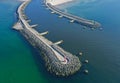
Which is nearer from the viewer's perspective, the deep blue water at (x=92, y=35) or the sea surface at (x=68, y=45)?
the deep blue water at (x=92, y=35)

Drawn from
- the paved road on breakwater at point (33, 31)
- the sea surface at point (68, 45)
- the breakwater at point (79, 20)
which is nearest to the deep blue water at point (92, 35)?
the sea surface at point (68, 45)

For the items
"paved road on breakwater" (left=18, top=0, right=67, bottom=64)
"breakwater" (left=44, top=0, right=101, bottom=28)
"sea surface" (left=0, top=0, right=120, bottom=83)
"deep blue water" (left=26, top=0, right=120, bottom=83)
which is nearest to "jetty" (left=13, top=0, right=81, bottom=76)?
"paved road on breakwater" (left=18, top=0, right=67, bottom=64)

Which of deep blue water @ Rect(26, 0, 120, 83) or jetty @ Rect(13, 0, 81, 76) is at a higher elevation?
jetty @ Rect(13, 0, 81, 76)

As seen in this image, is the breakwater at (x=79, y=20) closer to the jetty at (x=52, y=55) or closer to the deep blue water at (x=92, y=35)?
the deep blue water at (x=92, y=35)

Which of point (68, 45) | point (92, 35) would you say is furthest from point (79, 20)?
point (68, 45)

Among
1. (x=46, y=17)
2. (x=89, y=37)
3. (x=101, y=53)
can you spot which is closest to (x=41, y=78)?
(x=101, y=53)

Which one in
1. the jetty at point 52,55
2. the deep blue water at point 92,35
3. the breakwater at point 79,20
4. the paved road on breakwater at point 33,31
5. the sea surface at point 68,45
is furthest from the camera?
the breakwater at point 79,20

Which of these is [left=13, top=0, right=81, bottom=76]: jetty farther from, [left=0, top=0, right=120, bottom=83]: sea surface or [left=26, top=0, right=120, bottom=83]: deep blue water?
[left=26, top=0, right=120, bottom=83]: deep blue water
